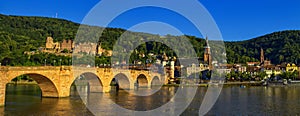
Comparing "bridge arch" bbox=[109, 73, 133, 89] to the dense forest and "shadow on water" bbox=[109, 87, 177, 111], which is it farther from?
the dense forest

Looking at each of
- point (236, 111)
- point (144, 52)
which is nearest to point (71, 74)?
point (236, 111)

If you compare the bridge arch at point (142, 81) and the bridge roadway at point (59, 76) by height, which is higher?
the bridge roadway at point (59, 76)

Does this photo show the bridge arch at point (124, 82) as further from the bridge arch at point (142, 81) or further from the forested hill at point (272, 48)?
the forested hill at point (272, 48)

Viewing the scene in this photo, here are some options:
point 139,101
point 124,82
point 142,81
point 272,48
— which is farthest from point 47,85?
point 272,48

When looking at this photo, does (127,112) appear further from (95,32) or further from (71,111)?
(95,32)

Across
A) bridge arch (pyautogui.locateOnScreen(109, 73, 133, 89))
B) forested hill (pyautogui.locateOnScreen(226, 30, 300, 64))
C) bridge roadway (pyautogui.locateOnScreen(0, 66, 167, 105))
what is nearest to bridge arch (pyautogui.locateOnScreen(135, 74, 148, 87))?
bridge arch (pyautogui.locateOnScreen(109, 73, 133, 89))

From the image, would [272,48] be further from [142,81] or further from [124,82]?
[124,82]

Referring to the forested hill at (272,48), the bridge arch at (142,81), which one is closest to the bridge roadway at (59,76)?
the bridge arch at (142,81)

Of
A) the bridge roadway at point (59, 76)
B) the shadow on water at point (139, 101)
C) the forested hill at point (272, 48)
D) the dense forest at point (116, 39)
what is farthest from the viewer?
the forested hill at point (272, 48)

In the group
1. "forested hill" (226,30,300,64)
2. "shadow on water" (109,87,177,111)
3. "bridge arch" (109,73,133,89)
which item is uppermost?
"forested hill" (226,30,300,64)

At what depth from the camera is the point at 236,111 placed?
32.6 meters

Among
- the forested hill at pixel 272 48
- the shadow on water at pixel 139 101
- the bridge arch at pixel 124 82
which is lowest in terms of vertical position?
the shadow on water at pixel 139 101

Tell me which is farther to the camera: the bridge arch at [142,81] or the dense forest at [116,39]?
the dense forest at [116,39]

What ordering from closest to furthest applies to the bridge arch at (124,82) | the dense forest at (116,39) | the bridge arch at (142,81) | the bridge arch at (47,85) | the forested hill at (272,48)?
the bridge arch at (47,85), the bridge arch at (124,82), the bridge arch at (142,81), the dense forest at (116,39), the forested hill at (272,48)
